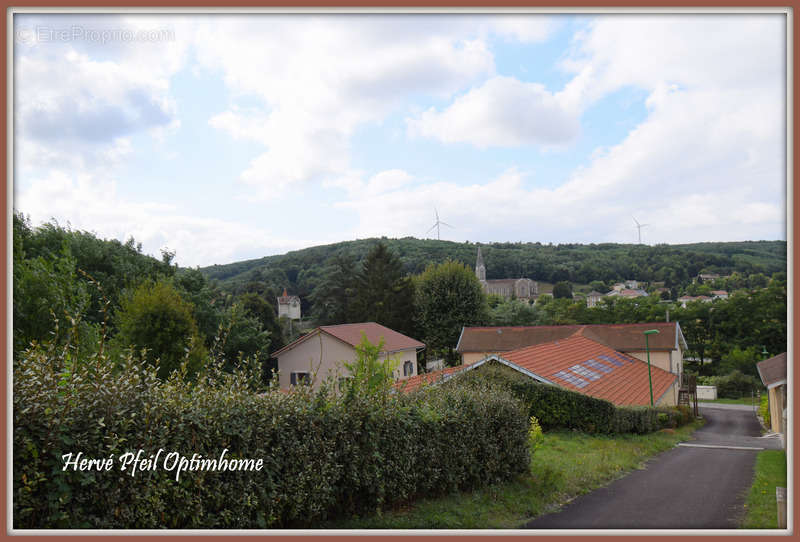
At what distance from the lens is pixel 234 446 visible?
171 inches

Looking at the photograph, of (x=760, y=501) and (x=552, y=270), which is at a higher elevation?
(x=552, y=270)

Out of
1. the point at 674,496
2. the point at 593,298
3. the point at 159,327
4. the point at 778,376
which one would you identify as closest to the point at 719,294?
the point at 674,496

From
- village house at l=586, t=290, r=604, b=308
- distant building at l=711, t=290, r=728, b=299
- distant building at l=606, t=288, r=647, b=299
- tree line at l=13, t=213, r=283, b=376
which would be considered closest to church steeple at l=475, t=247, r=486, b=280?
village house at l=586, t=290, r=604, b=308

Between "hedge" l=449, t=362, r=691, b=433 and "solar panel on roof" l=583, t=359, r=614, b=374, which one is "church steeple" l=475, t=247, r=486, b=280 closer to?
"solar panel on roof" l=583, t=359, r=614, b=374

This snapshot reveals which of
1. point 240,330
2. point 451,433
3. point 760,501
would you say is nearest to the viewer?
point 760,501

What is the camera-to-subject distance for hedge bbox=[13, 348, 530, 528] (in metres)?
3.49

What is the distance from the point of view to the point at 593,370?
59.2ft

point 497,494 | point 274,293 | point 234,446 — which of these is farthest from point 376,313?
point 234,446

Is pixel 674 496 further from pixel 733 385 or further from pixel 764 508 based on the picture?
pixel 733 385

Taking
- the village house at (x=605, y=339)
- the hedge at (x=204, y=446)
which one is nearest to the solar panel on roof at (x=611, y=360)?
Answer: the village house at (x=605, y=339)

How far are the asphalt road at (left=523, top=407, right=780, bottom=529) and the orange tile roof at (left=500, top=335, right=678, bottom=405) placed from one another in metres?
Answer: 3.60

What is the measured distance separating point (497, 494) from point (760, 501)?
119 inches

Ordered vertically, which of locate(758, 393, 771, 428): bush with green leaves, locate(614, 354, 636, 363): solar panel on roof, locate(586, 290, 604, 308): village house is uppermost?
locate(586, 290, 604, 308): village house

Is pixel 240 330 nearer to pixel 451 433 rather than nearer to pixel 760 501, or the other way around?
pixel 451 433
